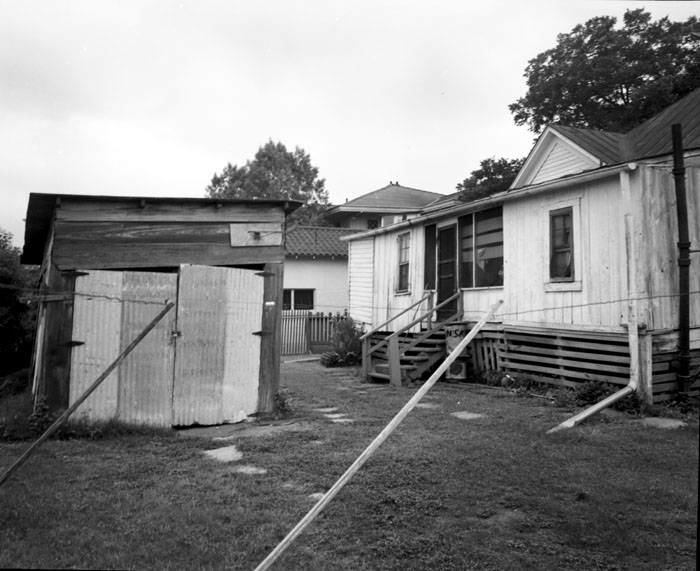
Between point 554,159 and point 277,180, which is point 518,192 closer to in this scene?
point 554,159

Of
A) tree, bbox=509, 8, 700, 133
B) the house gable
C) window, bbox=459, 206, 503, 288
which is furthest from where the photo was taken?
tree, bbox=509, 8, 700, 133

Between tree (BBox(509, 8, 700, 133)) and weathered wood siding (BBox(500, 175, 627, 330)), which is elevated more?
tree (BBox(509, 8, 700, 133))

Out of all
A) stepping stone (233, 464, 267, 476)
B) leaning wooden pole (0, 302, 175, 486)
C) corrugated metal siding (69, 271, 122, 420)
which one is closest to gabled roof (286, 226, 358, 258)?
corrugated metal siding (69, 271, 122, 420)

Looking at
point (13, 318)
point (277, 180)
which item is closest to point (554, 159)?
point (13, 318)

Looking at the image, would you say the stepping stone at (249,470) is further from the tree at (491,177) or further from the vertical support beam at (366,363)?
the tree at (491,177)

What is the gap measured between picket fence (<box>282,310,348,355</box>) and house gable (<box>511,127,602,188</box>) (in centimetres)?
789

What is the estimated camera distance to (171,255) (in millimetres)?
7664

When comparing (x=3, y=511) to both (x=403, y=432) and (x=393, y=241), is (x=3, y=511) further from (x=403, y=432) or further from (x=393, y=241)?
(x=393, y=241)

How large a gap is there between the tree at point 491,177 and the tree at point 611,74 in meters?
1.99

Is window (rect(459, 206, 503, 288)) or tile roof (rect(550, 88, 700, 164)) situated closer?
window (rect(459, 206, 503, 288))

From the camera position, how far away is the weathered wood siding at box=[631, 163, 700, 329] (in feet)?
26.9

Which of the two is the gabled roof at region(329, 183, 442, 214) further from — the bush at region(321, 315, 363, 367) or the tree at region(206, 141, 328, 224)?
the bush at region(321, 315, 363, 367)

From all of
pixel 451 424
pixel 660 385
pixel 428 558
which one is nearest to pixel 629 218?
pixel 660 385

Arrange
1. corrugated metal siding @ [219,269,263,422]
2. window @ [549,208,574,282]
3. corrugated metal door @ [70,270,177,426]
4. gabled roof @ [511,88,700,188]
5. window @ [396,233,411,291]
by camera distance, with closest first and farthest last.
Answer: corrugated metal door @ [70,270,177,426] → corrugated metal siding @ [219,269,263,422] → window @ [549,208,574,282] → gabled roof @ [511,88,700,188] → window @ [396,233,411,291]
